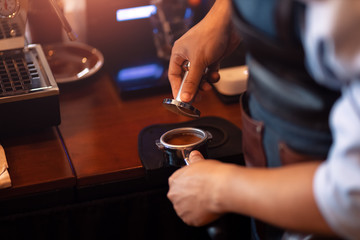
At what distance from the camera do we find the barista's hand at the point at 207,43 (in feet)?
3.37

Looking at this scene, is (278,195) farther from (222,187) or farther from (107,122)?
(107,122)

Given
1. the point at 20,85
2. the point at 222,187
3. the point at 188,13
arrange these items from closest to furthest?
the point at 222,187 → the point at 20,85 → the point at 188,13

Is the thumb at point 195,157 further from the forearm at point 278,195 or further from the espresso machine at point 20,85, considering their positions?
the espresso machine at point 20,85

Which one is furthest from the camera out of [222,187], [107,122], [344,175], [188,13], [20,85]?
[188,13]

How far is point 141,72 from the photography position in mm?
1516

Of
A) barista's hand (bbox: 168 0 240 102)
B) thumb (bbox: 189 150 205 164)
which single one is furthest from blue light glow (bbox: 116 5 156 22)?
thumb (bbox: 189 150 205 164)

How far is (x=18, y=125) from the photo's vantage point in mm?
1159

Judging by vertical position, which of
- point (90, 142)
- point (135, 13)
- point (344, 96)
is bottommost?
point (90, 142)

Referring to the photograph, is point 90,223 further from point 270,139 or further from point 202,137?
point 270,139

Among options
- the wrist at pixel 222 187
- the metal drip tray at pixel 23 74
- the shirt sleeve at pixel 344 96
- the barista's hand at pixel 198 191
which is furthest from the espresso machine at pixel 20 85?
the shirt sleeve at pixel 344 96

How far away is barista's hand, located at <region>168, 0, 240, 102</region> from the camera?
3.37 feet

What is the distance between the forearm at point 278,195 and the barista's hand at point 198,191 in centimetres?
3

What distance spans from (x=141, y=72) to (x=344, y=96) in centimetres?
102

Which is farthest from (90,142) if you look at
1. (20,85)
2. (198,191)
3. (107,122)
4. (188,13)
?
(188,13)
